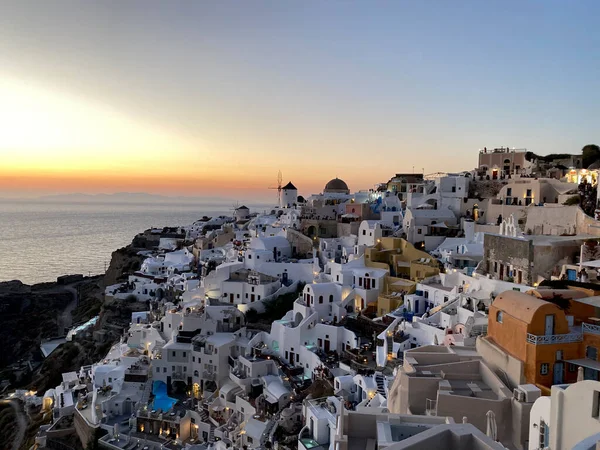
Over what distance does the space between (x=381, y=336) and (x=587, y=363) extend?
9.87 m

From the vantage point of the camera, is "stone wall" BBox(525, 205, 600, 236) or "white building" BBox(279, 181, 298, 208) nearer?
"stone wall" BBox(525, 205, 600, 236)

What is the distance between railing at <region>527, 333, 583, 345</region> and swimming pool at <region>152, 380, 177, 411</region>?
18656 millimetres

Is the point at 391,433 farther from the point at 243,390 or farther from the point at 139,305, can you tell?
the point at 139,305

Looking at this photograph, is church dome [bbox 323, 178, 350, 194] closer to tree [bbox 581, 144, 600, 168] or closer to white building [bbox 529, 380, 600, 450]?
tree [bbox 581, 144, 600, 168]

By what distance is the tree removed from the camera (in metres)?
37.1

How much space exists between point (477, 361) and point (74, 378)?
2642cm

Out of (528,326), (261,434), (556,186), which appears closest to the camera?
(528,326)

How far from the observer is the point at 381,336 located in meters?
19.6

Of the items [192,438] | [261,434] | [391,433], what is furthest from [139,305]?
[391,433]

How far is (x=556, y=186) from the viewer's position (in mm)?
28219

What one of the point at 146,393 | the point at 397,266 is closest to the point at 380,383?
the point at 397,266

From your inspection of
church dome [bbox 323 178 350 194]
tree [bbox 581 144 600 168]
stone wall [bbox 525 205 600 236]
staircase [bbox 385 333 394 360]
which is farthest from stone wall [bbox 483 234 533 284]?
church dome [bbox 323 178 350 194]

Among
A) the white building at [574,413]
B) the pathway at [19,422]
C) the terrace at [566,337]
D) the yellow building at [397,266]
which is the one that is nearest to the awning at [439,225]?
the yellow building at [397,266]

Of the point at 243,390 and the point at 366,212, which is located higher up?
the point at 366,212
